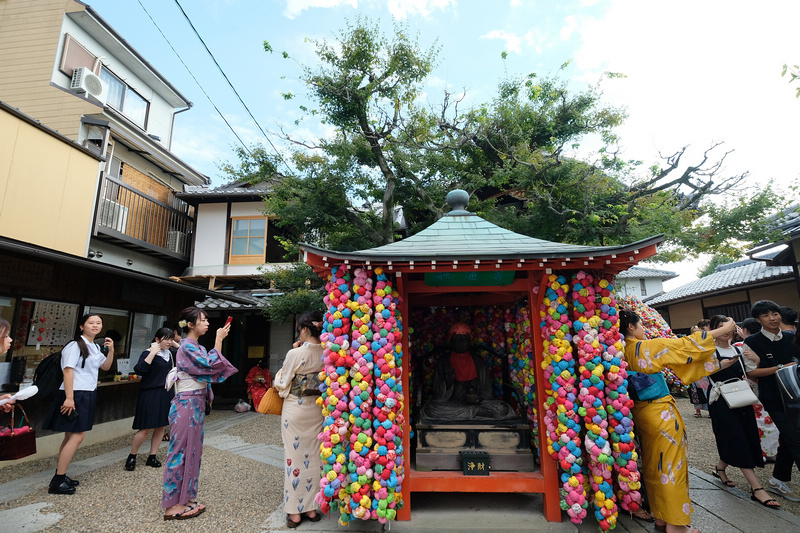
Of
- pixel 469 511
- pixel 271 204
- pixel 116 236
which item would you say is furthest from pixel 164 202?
pixel 469 511

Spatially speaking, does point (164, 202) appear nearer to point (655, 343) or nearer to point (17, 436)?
point (17, 436)

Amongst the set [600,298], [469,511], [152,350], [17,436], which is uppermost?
[600,298]

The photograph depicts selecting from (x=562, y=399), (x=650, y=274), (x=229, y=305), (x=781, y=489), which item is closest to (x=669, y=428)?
(x=562, y=399)

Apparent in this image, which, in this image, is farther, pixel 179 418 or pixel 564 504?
pixel 179 418

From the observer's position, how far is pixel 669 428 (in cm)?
361

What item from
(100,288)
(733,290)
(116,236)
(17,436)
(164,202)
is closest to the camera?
(17,436)

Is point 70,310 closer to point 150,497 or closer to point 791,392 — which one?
point 150,497

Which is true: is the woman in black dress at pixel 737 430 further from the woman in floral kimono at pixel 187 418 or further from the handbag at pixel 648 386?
the woman in floral kimono at pixel 187 418

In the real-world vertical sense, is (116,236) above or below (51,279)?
above

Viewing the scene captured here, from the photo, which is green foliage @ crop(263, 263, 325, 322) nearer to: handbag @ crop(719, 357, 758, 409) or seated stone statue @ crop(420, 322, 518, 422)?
seated stone statue @ crop(420, 322, 518, 422)

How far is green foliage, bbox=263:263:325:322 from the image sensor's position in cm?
941

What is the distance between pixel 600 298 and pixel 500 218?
5552mm

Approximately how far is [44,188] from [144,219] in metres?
4.07

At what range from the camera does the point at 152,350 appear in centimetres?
549
